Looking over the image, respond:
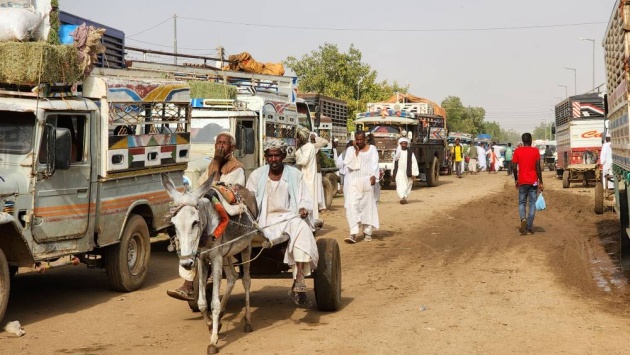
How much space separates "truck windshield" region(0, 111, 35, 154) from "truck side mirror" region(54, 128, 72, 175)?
9.8 inches

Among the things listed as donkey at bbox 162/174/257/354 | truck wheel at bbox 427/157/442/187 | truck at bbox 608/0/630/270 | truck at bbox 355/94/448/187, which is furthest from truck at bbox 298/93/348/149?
donkey at bbox 162/174/257/354

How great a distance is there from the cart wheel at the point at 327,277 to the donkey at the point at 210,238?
2.83ft

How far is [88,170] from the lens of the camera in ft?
31.8

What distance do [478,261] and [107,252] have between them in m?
5.43

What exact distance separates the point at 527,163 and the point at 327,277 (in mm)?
8050

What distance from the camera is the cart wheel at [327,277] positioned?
8.62 m

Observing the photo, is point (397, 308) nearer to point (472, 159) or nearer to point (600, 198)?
point (600, 198)

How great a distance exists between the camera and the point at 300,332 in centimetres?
796

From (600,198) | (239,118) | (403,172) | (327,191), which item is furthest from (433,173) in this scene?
(239,118)

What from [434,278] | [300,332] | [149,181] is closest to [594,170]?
[434,278]

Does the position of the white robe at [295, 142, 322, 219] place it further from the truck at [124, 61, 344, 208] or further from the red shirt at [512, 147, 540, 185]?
the red shirt at [512, 147, 540, 185]

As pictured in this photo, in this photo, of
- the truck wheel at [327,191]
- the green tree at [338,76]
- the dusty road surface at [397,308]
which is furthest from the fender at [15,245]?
the green tree at [338,76]

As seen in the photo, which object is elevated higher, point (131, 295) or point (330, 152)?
point (330, 152)

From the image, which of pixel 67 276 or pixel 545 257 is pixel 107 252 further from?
pixel 545 257
